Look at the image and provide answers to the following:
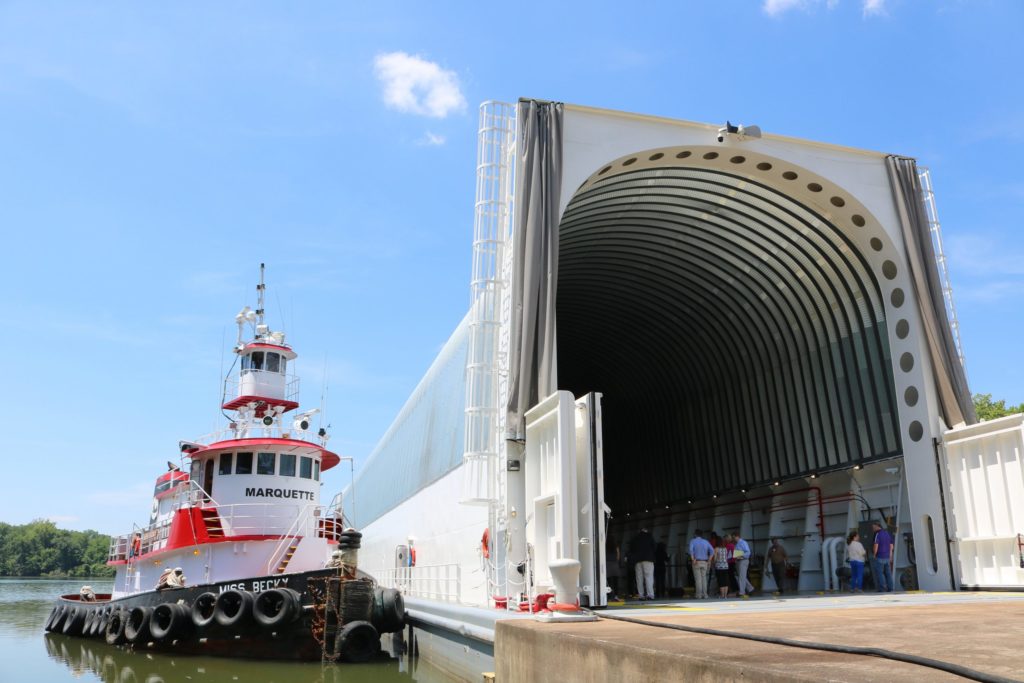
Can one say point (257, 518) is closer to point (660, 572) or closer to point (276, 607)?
point (276, 607)

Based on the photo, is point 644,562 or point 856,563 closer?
point 856,563

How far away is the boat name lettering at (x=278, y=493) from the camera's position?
56.5ft

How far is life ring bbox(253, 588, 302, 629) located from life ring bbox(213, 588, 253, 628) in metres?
0.15

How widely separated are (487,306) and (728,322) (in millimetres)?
7690

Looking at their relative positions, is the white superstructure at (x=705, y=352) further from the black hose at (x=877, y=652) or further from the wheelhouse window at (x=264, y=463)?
the black hose at (x=877, y=652)

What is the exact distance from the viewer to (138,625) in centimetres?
1575

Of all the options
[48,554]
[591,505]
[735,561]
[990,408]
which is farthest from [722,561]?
[48,554]

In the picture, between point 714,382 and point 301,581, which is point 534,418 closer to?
point 301,581

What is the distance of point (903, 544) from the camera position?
13930mm

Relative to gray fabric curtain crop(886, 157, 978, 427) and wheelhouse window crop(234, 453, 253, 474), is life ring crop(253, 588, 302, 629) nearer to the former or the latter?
wheelhouse window crop(234, 453, 253, 474)

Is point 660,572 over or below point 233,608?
over

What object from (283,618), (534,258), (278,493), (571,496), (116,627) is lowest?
(116,627)

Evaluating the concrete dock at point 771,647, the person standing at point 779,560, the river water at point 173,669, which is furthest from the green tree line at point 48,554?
the concrete dock at point 771,647

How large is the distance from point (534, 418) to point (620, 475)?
1662 centimetres
